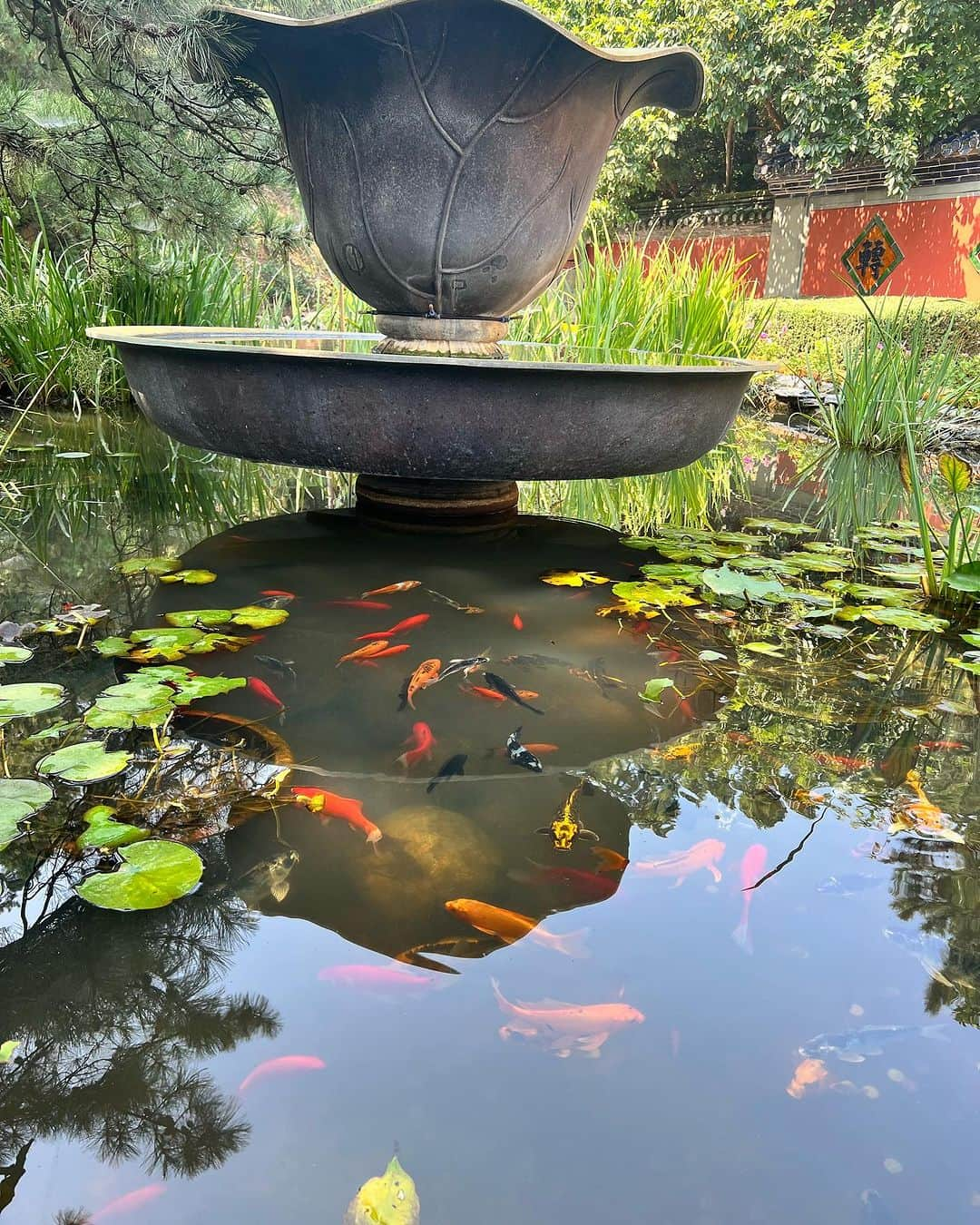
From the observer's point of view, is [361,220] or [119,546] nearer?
[119,546]

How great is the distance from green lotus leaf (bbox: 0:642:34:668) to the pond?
0.04 feet

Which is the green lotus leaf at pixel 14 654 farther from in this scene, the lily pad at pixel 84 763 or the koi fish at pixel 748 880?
the koi fish at pixel 748 880

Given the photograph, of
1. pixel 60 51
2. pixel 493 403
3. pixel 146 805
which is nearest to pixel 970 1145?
pixel 146 805

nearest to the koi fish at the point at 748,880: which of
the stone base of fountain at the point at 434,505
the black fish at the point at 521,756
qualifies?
the black fish at the point at 521,756

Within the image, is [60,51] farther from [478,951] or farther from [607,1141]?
[607,1141]

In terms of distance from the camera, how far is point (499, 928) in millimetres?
760

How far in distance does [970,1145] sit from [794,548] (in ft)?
5.55

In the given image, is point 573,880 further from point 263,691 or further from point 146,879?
point 263,691

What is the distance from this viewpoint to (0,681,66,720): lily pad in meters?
1.07

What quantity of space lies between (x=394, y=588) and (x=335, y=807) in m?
0.77

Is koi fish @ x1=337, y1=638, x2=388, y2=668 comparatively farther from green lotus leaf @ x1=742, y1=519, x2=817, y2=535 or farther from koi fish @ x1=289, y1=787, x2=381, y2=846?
green lotus leaf @ x1=742, y1=519, x2=817, y2=535

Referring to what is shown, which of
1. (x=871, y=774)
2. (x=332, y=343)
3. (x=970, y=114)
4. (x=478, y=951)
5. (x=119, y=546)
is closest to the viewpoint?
(x=478, y=951)

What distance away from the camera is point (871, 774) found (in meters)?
1.07

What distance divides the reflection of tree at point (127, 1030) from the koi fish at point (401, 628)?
67cm
